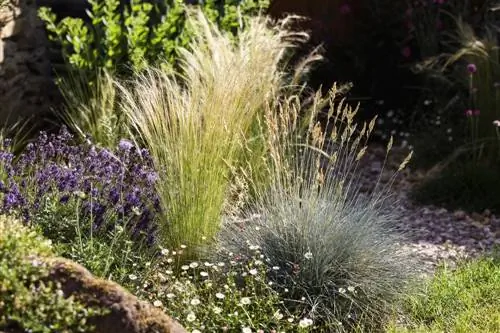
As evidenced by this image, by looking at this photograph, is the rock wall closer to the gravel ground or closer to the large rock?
the gravel ground

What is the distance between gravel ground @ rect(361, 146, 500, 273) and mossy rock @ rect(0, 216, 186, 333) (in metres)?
1.83

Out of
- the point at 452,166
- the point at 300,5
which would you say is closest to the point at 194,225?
the point at 452,166

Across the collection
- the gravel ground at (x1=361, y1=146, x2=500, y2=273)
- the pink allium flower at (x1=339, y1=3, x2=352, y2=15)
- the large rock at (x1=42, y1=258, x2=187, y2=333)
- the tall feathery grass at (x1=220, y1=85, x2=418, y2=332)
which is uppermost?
the pink allium flower at (x1=339, y1=3, x2=352, y2=15)

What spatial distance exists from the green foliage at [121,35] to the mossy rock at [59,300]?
8.48ft

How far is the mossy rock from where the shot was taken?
116 inches

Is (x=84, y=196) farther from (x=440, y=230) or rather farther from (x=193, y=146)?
(x=440, y=230)

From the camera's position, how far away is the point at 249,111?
512 centimetres

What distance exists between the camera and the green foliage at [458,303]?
4.01 meters

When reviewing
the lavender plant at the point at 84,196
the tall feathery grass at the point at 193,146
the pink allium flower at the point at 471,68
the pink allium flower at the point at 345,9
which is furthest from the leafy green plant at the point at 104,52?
the pink allium flower at the point at 345,9

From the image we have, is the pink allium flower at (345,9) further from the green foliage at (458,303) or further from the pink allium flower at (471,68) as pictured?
the green foliage at (458,303)

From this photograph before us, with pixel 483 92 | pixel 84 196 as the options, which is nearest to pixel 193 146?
pixel 84 196

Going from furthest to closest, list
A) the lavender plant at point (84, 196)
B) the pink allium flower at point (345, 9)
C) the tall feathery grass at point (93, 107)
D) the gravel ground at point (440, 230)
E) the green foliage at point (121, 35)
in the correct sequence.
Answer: the pink allium flower at point (345, 9), the green foliage at point (121, 35), the tall feathery grass at point (93, 107), the gravel ground at point (440, 230), the lavender plant at point (84, 196)

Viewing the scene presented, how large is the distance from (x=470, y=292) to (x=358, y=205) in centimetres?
69

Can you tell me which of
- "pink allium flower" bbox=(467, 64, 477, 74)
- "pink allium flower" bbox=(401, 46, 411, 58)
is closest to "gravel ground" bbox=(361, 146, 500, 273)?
"pink allium flower" bbox=(467, 64, 477, 74)
